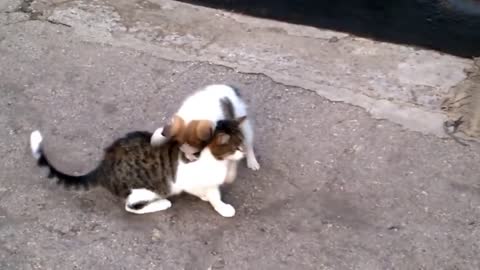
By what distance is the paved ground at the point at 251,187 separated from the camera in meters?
2.81

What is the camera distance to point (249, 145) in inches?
120

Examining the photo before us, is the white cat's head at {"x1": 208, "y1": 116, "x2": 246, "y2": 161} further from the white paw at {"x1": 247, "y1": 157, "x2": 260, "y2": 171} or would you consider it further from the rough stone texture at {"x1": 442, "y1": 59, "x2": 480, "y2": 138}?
the rough stone texture at {"x1": 442, "y1": 59, "x2": 480, "y2": 138}

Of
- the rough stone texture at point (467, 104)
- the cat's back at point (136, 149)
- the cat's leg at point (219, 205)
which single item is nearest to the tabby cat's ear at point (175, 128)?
the cat's back at point (136, 149)

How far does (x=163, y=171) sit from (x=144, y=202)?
0.18 meters

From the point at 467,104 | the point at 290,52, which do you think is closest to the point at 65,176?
the point at 290,52

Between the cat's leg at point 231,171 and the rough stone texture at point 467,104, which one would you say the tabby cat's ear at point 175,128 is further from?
the rough stone texture at point 467,104

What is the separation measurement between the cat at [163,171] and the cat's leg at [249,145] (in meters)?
0.09

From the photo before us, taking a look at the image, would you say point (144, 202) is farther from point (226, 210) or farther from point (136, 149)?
point (226, 210)

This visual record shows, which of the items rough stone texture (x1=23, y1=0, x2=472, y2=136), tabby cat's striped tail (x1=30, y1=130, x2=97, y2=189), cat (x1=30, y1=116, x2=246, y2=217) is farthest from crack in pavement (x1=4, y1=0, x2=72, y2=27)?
cat (x1=30, y1=116, x2=246, y2=217)

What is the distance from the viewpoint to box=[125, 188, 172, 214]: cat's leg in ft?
9.61

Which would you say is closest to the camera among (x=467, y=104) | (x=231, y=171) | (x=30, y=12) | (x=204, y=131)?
(x=204, y=131)

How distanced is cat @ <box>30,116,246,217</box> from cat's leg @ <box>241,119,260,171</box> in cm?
9

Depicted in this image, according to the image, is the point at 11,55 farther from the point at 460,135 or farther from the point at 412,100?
the point at 460,135

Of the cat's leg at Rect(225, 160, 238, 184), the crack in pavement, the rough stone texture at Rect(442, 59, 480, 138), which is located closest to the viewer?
the cat's leg at Rect(225, 160, 238, 184)
